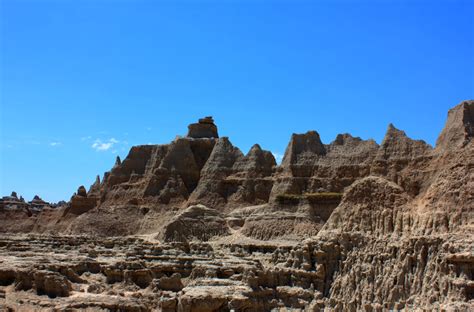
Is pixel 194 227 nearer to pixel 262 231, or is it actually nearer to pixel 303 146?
pixel 262 231

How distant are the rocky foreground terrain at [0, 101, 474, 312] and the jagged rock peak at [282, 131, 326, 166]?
19 cm

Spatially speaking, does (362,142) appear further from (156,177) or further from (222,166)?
(156,177)

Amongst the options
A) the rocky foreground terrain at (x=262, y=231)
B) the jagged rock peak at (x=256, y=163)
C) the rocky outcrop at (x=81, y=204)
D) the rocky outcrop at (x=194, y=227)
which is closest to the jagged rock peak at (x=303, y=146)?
the rocky foreground terrain at (x=262, y=231)

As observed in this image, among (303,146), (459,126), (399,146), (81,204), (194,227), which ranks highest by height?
(303,146)

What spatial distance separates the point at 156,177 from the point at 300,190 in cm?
2551

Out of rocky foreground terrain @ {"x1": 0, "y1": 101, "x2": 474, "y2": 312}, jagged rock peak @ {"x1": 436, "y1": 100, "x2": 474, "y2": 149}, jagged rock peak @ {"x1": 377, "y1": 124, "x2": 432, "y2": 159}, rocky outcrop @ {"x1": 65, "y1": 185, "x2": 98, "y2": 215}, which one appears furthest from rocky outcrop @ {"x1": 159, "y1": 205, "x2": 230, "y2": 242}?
jagged rock peak @ {"x1": 436, "y1": 100, "x2": 474, "y2": 149}

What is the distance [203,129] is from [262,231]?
3756 cm

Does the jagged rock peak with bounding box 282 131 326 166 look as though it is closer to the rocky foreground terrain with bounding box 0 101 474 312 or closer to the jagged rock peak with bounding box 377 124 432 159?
the rocky foreground terrain with bounding box 0 101 474 312

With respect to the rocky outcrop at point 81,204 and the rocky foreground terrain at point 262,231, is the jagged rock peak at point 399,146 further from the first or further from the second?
the rocky outcrop at point 81,204

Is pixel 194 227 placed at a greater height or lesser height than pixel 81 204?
lesser

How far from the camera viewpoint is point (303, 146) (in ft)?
263

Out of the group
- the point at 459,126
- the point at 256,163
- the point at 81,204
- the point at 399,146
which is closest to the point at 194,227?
the point at 256,163

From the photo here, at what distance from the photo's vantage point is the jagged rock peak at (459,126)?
5594cm

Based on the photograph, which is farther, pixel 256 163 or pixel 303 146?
pixel 256 163
